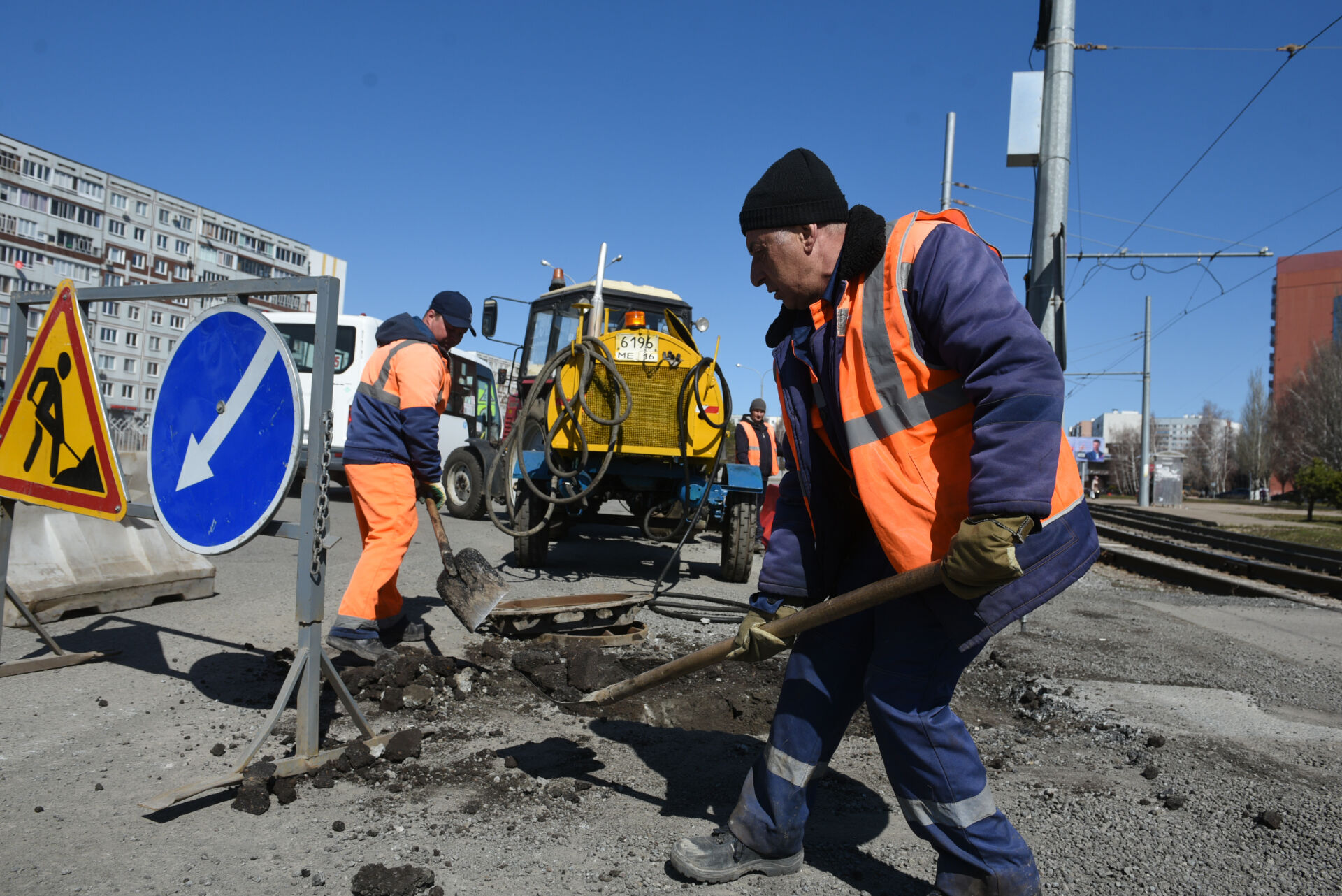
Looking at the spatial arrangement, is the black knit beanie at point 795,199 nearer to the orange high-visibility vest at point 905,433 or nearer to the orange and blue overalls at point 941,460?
the orange and blue overalls at point 941,460

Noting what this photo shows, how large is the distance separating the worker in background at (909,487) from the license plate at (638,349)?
4.55m

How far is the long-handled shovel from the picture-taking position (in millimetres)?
1879

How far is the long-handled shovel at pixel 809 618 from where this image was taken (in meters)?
1.88

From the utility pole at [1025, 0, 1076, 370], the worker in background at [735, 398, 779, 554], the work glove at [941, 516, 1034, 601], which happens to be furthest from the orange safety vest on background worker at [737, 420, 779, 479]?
the work glove at [941, 516, 1034, 601]

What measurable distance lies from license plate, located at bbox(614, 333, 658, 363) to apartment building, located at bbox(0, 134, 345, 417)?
55217mm

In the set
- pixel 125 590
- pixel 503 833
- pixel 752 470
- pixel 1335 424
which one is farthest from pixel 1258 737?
pixel 1335 424

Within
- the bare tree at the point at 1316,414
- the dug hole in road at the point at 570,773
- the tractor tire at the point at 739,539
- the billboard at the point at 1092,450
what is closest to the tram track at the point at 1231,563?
the dug hole in road at the point at 570,773

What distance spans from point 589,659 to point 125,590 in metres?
3.06

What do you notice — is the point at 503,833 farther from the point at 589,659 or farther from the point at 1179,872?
the point at 1179,872

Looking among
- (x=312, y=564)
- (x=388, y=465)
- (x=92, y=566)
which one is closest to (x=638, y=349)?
(x=388, y=465)

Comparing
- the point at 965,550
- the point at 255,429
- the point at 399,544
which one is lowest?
the point at 399,544

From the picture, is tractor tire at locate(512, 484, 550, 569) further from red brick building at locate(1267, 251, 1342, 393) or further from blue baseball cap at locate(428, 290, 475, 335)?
red brick building at locate(1267, 251, 1342, 393)

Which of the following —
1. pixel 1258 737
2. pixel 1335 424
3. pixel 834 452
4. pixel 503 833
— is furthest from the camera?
pixel 1335 424

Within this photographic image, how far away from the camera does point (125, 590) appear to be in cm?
499
